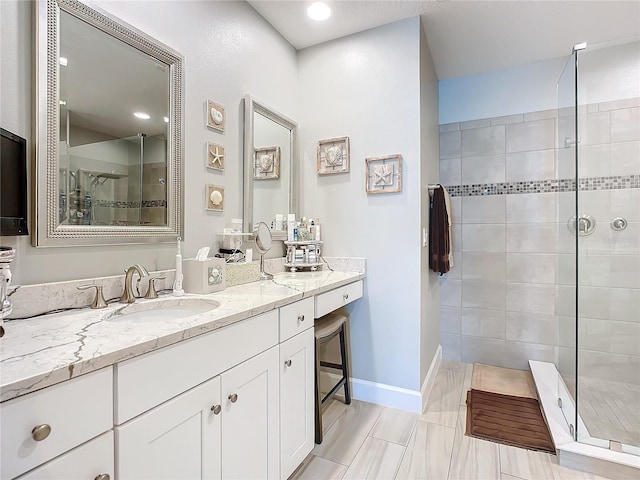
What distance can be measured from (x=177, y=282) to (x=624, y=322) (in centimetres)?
267

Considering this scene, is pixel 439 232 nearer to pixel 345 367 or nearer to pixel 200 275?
pixel 345 367

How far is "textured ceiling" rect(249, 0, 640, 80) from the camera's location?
2.07 metres

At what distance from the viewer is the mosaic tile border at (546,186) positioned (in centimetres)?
204

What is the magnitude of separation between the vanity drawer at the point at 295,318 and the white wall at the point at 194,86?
615 mm

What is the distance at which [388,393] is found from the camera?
2225 millimetres

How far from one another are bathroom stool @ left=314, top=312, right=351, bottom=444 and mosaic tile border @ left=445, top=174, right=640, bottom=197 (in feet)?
5.47

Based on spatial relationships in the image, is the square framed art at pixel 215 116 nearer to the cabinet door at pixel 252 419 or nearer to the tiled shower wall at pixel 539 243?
the cabinet door at pixel 252 419

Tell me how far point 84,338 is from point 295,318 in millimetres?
825

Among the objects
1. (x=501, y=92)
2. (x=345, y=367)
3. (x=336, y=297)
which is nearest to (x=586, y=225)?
(x=501, y=92)

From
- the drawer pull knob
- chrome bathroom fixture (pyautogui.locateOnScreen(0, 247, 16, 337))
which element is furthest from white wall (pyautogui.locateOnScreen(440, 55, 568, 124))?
the drawer pull knob

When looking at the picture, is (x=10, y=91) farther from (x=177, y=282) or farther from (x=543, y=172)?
(x=543, y=172)

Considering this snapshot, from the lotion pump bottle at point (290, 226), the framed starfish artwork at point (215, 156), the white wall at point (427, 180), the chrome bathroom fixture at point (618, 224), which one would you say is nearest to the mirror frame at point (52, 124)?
the framed starfish artwork at point (215, 156)

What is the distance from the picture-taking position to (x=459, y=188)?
301cm

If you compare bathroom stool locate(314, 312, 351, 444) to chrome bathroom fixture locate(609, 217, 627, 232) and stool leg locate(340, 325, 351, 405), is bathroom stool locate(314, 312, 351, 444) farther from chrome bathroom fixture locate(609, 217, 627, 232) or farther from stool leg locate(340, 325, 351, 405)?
chrome bathroom fixture locate(609, 217, 627, 232)
